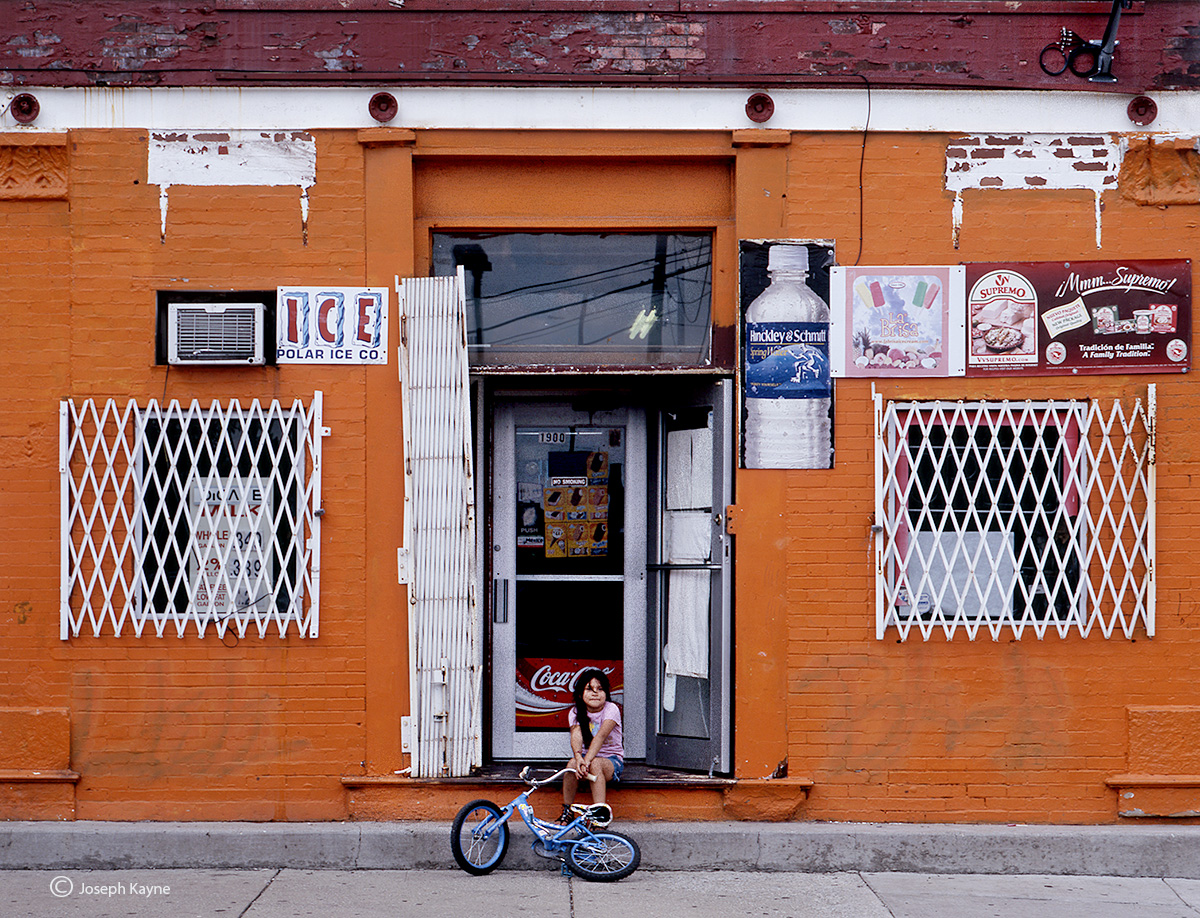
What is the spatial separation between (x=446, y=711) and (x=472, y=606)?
64cm

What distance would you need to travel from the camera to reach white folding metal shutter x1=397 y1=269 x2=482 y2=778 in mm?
7262

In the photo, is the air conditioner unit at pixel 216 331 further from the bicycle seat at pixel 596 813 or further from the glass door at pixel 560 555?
the bicycle seat at pixel 596 813

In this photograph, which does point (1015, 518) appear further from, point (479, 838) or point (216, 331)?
point (216, 331)

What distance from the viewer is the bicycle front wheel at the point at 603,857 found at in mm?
6691

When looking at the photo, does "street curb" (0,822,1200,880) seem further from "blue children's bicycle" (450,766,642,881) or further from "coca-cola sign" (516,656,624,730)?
"coca-cola sign" (516,656,624,730)

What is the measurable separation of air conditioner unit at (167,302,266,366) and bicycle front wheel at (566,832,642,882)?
3377mm

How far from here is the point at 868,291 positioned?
739cm

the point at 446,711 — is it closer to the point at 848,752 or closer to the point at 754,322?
the point at 848,752

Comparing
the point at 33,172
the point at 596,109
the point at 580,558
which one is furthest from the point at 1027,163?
the point at 33,172

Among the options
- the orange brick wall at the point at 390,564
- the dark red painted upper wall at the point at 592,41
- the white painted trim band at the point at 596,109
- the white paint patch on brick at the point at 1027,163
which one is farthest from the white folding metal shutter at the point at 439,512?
the white paint patch on brick at the point at 1027,163

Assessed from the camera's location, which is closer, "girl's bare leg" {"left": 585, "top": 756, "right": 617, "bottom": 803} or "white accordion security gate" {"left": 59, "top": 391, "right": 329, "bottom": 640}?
"girl's bare leg" {"left": 585, "top": 756, "right": 617, "bottom": 803}

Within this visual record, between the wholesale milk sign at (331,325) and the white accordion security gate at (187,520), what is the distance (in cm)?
30

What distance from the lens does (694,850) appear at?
7066 millimetres

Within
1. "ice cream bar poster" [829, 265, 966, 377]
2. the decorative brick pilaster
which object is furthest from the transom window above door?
the decorative brick pilaster
